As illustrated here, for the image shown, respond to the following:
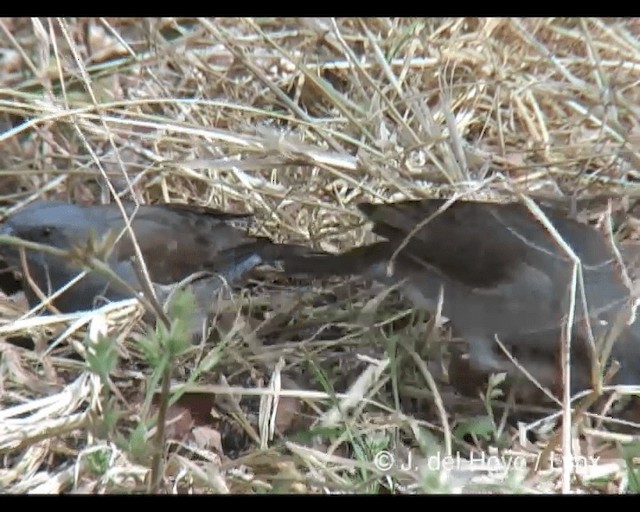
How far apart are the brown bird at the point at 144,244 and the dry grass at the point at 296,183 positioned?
9cm

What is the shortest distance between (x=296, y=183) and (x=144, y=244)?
1.35ft

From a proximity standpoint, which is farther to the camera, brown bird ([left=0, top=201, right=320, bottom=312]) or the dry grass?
brown bird ([left=0, top=201, right=320, bottom=312])

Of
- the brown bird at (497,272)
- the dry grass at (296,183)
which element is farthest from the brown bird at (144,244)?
the brown bird at (497,272)

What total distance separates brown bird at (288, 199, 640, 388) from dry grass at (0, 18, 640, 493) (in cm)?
7

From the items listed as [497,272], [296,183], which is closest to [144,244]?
[296,183]

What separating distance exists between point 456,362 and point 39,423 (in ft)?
2.45

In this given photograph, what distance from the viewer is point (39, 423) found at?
166cm

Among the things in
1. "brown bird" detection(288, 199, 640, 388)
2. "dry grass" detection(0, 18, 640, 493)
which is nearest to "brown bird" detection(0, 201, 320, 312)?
"dry grass" detection(0, 18, 640, 493)

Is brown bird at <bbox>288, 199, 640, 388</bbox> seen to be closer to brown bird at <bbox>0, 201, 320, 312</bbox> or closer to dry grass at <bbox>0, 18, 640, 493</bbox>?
dry grass at <bbox>0, 18, 640, 493</bbox>

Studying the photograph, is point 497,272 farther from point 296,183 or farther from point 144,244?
point 144,244

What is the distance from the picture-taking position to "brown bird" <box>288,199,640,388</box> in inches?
71.7

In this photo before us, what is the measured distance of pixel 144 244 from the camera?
235 centimetres

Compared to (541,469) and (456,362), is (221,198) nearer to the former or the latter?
(456,362)
